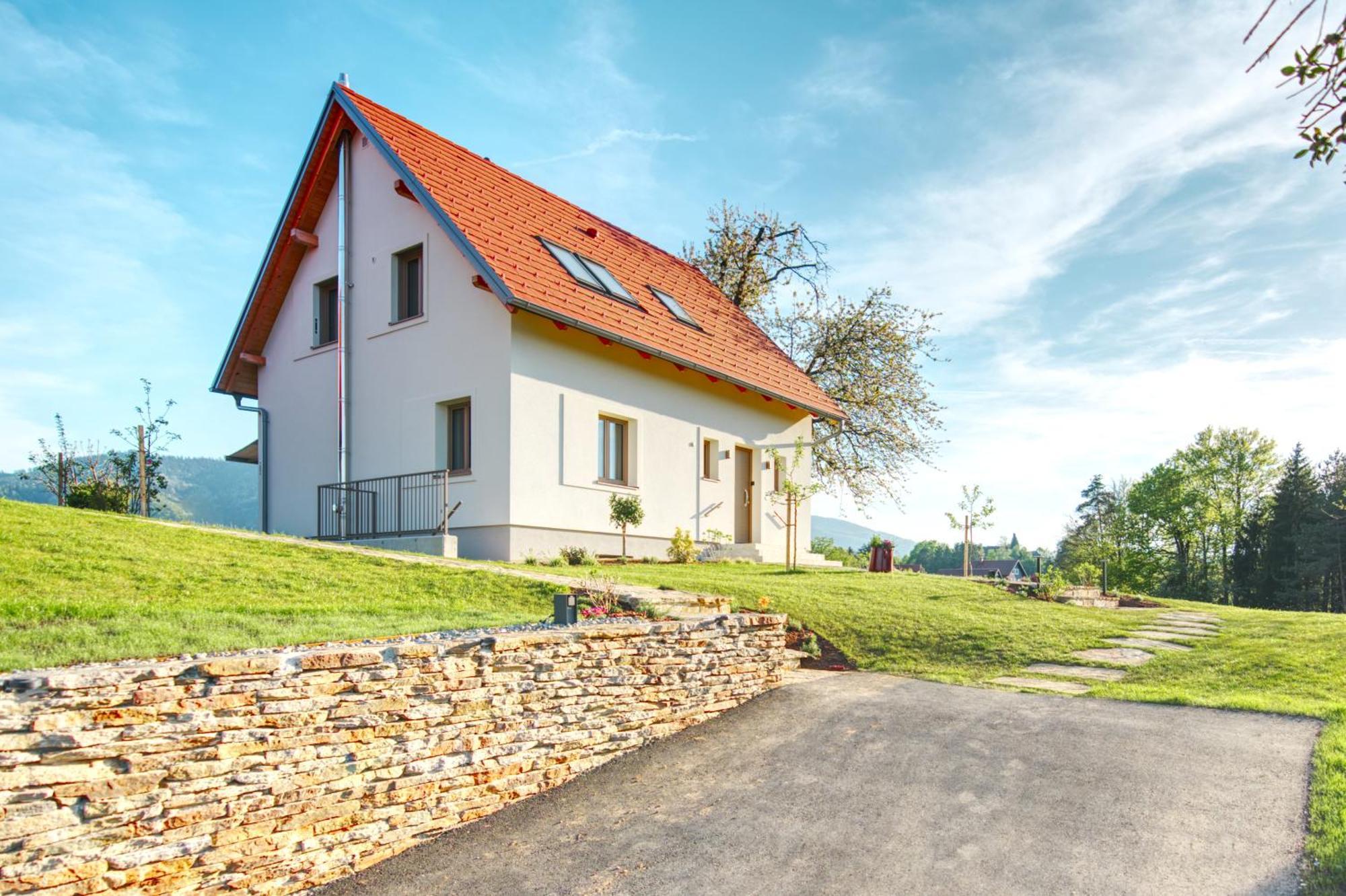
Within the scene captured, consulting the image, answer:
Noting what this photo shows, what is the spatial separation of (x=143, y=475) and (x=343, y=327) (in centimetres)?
533

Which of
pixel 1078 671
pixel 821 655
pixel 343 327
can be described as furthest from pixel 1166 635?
pixel 343 327

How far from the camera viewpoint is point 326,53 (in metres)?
15.4

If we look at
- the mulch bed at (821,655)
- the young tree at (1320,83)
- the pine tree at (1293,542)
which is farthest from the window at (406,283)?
the pine tree at (1293,542)

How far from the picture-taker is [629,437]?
15836mm

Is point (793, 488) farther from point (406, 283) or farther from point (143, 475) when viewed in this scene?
point (143, 475)

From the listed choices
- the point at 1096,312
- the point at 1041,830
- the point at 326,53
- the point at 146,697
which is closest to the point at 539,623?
the point at 146,697

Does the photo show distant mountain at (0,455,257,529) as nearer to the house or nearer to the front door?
the house

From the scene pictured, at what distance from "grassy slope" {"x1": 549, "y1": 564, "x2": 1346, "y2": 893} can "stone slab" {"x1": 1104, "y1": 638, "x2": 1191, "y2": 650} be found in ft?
0.64

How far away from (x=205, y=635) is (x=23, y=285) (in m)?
13.9

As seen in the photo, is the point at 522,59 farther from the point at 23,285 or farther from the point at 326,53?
the point at 23,285

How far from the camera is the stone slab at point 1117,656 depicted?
8.93m

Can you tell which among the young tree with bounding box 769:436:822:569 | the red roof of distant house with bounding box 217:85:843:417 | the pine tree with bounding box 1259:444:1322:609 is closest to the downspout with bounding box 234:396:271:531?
the red roof of distant house with bounding box 217:85:843:417

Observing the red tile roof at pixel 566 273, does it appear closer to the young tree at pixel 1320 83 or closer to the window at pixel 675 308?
the window at pixel 675 308

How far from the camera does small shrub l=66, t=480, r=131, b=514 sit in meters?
15.0
